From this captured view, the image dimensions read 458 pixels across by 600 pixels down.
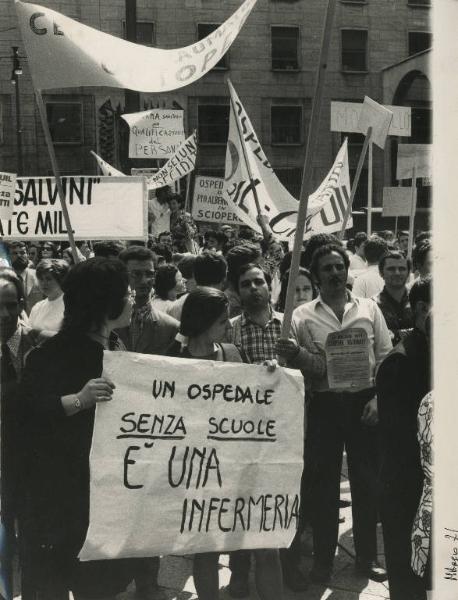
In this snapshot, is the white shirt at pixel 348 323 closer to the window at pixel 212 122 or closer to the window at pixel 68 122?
the window at pixel 68 122

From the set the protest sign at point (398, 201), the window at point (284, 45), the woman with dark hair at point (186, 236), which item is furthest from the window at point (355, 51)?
the protest sign at point (398, 201)

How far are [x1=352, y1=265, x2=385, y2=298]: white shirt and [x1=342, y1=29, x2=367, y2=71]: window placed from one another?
27.0 metres

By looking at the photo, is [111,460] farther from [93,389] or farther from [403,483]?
[403,483]

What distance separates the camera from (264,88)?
31062 mm

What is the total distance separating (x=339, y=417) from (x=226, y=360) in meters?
0.98

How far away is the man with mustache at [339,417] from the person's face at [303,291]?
64cm

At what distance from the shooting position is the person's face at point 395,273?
5035mm

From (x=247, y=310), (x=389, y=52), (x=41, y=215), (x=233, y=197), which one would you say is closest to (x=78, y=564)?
(x=247, y=310)

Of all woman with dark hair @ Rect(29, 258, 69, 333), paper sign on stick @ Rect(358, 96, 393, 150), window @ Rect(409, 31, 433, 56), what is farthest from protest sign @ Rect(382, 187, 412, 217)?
window @ Rect(409, 31, 433, 56)

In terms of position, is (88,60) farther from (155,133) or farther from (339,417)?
(155,133)

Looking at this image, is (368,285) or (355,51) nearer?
(368,285)

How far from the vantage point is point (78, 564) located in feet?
9.47

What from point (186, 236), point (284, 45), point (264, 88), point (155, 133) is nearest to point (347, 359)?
point (186, 236)

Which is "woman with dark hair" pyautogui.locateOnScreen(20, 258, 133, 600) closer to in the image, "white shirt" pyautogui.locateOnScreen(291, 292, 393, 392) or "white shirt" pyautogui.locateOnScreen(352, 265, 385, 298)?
"white shirt" pyautogui.locateOnScreen(291, 292, 393, 392)
